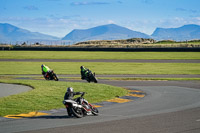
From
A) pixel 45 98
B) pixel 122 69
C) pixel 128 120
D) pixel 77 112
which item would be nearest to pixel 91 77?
pixel 45 98

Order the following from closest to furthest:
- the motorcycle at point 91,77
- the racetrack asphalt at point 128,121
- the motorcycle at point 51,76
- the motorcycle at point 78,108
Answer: the racetrack asphalt at point 128,121, the motorcycle at point 78,108, the motorcycle at point 91,77, the motorcycle at point 51,76

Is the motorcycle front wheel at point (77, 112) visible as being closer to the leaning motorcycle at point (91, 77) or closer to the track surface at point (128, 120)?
the track surface at point (128, 120)

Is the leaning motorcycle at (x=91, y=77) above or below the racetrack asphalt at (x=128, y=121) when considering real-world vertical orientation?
above

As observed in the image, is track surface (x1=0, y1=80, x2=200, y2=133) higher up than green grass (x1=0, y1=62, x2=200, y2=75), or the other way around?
green grass (x1=0, y1=62, x2=200, y2=75)

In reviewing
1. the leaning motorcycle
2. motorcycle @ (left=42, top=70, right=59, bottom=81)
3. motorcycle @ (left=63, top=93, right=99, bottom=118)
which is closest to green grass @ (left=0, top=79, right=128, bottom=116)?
motorcycle @ (left=63, top=93, right=99, bottom=118)

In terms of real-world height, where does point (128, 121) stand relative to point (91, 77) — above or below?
below

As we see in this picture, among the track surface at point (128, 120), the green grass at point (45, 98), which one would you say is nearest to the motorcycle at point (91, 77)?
the green grass at point (45, 98)

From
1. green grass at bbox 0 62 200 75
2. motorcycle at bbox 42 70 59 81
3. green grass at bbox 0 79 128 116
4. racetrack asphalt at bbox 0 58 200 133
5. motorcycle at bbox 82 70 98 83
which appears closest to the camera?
racetrack asphalt at bbox 0 58 200 133

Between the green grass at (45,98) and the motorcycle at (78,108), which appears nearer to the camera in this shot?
the motorcycle at (78,108)

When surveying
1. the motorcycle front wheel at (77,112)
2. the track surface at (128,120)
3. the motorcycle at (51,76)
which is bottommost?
the track surface at (128,120)

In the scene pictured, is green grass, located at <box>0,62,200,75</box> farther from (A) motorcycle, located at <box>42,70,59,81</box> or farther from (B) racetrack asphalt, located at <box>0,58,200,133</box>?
(B) racetrack asphalt, located at <box>0,58,200,133</box>

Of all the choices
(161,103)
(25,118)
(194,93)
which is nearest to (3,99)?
(25,118)

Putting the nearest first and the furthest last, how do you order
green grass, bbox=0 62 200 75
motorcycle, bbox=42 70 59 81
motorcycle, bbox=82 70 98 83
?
motorcycle, bbox=82 70 98 83, motorcycle, bbox=42 70 59 81, green grass, bbox=0 62 200 75

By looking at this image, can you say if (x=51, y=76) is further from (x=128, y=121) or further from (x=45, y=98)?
Result: (x=128, y=121)
